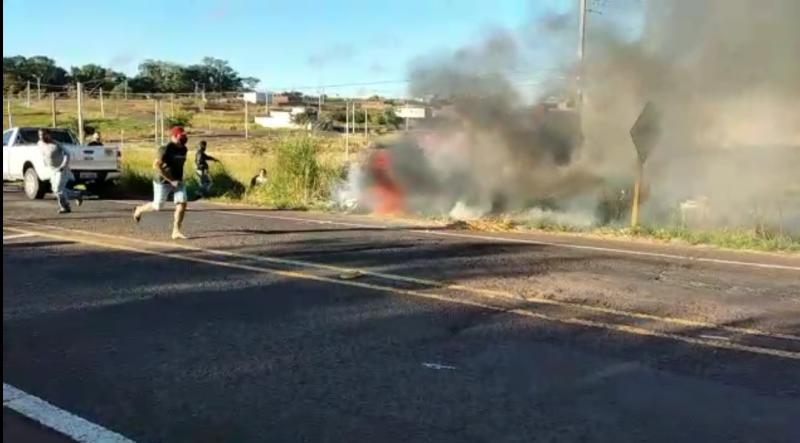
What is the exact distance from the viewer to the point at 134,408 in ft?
14.3

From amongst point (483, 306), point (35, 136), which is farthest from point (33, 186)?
point (483, 306)

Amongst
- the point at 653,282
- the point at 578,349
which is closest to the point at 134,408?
the point at 578,349

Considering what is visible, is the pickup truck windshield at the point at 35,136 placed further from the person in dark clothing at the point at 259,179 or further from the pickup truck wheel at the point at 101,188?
the person in dark clothing at the point at 259,179

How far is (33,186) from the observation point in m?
19.2

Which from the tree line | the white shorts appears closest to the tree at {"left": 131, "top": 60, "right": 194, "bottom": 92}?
the tree line

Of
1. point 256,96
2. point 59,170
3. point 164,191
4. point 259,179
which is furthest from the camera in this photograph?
point 256,96

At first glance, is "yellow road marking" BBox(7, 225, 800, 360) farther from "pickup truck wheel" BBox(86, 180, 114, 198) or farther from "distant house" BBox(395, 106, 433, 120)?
"pickup truck wheel" BBox(86, 180, 114, 198)

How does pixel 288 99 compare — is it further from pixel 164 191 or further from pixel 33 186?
pixel 164 191

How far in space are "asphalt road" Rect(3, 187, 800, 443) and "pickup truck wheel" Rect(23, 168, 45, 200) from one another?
9.69 metres

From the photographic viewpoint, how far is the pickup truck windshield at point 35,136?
20359 mm

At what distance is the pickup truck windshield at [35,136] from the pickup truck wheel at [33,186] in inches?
49.9

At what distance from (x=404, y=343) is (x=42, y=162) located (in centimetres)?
1552

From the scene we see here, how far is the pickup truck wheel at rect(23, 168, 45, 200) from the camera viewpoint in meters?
19.2

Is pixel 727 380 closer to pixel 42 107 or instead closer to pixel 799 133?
pixel 799 133
